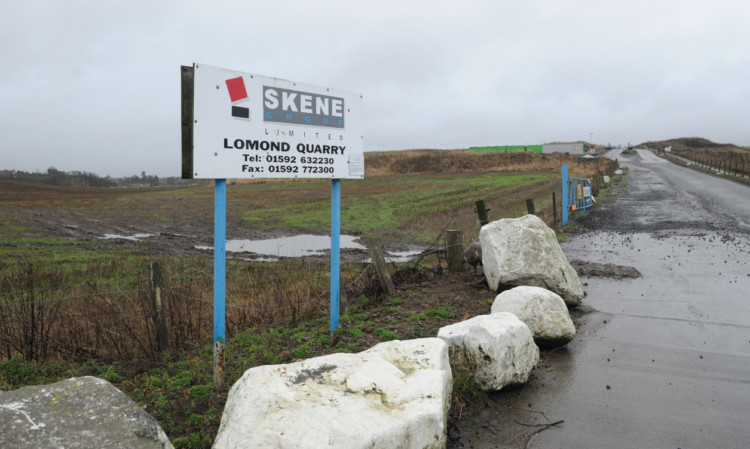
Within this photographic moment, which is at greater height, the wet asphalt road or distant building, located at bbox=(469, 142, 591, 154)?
distant building, located at bbox=(469, 142, 591, 154)

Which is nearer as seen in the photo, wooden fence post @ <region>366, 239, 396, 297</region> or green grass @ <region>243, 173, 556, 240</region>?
wooden fence post @ <region>366, 239, 396, 297</region>

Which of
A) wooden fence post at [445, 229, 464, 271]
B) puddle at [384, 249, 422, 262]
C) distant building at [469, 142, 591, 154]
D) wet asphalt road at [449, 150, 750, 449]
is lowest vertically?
wet asphalt road at [449, 150, 750, 449]

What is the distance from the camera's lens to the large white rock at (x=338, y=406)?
3109mm

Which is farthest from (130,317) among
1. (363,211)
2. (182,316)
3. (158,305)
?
(363,211)

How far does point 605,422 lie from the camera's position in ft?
15.0

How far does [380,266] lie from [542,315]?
2.98 metres

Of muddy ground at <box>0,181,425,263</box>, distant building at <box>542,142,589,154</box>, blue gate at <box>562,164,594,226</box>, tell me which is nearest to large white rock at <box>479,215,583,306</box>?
muddy ground at <box>0,181,425,263</box>

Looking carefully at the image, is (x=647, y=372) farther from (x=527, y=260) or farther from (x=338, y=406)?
(x=338, y=406)

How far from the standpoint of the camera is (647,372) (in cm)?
570

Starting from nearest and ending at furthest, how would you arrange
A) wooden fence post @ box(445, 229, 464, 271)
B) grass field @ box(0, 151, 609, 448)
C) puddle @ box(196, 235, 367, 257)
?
grass field @ box(0, 151, 609, 448) → wooden fence post @ box(445, 229, 464, 271) → puddle @ box(196, 235, 367, 257)

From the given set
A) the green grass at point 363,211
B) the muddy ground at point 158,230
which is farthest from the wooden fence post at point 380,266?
the green grass at point 363,211

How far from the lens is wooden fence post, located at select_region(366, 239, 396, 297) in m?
8.23

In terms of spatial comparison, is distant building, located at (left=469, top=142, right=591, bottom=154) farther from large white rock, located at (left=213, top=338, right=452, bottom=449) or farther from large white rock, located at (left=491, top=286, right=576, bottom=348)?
large white rock, located at (left=213, top=338, right=452, bottom=449)

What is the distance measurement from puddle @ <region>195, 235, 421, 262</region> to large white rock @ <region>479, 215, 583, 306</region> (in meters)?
6.91
